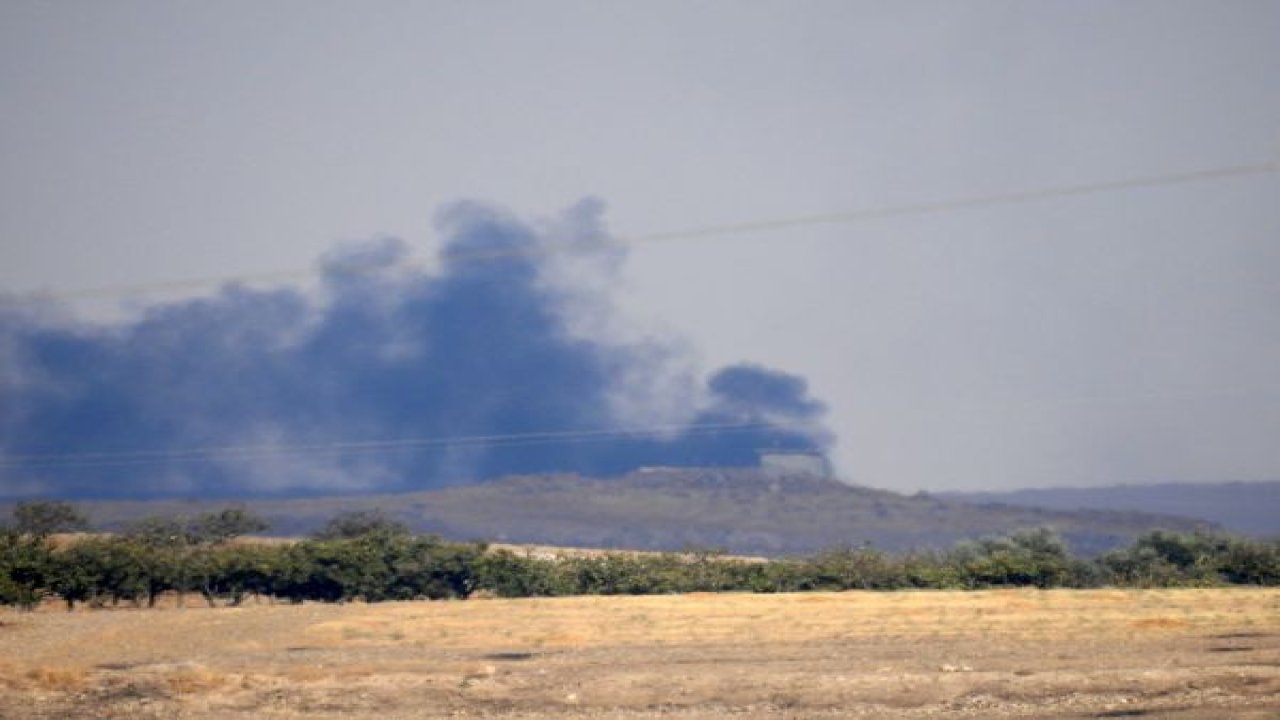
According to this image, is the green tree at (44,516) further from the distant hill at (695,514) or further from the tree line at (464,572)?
the distant hill at (695,514)

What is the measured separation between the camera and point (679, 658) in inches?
1271

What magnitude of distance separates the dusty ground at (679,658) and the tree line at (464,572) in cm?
591

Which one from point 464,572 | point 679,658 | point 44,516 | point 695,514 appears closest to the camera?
point 679,658

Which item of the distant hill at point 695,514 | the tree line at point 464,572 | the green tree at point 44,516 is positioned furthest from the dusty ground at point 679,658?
the distant hill at point 695,514

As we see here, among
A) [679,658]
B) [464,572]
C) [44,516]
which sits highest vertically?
[44,516]

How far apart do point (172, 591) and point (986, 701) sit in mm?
37878

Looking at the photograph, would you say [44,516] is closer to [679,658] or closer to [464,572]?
[464,572]

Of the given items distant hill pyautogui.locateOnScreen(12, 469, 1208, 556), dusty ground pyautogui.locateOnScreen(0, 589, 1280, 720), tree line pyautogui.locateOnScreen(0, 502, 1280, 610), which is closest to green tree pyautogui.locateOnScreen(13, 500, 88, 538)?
tree line pyautogui.locateOnScreen(0, 502, 1280, 610)

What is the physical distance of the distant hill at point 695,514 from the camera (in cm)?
13250

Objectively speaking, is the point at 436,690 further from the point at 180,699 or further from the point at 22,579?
the point at 22,579

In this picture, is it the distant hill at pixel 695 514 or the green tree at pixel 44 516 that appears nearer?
the green tree at pixel 44 516

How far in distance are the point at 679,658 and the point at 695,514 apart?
113 m

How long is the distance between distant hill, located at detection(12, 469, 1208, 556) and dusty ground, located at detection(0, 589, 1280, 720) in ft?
272

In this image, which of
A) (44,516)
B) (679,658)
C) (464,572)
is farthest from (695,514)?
(679,658)
